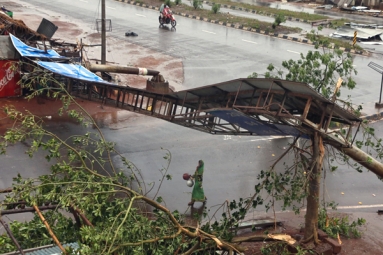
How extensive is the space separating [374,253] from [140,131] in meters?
7.65

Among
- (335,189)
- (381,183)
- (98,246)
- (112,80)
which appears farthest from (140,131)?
(98,246)

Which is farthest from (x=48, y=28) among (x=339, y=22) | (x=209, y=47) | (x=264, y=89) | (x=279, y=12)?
(x=279, y=12)

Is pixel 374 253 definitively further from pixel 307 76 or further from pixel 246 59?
pixel 246 59

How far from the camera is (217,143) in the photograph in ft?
49.3

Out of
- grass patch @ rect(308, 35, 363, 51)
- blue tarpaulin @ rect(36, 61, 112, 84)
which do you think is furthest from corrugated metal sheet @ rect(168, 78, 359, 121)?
grass patch @ rect(308, 35, 363, 51)

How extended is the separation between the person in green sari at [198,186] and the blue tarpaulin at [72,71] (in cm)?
355

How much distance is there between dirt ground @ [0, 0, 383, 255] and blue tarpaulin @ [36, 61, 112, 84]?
7.03 feet

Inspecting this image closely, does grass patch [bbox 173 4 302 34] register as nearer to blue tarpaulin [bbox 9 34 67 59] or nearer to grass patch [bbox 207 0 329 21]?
grass patch [bbox 207 0 329 21]

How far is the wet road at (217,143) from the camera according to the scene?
1270 centimetres

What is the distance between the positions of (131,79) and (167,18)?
10.3 metres

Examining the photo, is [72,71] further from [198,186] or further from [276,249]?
[276,249]

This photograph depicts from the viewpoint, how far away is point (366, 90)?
20.4 metres

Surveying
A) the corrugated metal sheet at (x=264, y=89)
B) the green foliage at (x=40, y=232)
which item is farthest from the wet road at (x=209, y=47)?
the green foliage at (x=40, y=232)

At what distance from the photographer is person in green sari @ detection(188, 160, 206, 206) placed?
11205 millimetres
